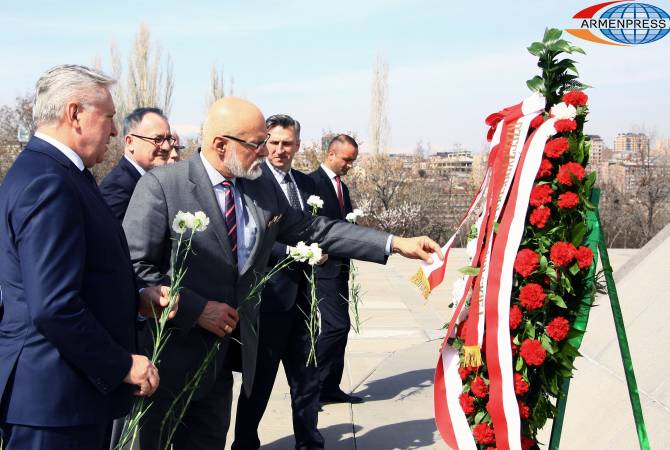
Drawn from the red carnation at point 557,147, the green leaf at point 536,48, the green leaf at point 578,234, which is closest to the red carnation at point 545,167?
the red carnation at point 557,147

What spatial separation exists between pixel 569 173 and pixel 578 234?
27 cm

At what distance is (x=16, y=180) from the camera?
2.49m

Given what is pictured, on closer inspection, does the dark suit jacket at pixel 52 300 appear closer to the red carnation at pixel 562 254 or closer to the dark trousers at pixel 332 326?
the red carnation at pixel 562 254

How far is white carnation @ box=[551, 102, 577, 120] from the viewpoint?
343 centimetres

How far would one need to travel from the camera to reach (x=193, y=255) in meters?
3.52

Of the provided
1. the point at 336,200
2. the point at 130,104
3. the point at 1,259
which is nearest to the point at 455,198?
the point at 336,200

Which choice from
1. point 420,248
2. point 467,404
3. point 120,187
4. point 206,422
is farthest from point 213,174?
point 467,404

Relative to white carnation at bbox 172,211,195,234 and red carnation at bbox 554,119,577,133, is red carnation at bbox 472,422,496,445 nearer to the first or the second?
red carnation at bbox 554,119,577,133

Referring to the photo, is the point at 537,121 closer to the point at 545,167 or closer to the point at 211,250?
the point at 545,167

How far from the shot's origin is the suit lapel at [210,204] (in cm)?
357

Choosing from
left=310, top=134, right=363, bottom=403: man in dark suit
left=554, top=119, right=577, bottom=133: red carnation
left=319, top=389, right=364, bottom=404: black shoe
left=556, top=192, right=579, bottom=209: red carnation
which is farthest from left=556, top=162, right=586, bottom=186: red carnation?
left=319, top=389, right=364, bottom=404: black shoe

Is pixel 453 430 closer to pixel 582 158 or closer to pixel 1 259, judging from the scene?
pixel 582 158

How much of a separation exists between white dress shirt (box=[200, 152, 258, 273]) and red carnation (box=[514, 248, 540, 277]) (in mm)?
1225

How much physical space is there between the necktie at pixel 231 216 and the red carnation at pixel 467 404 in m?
1.25
